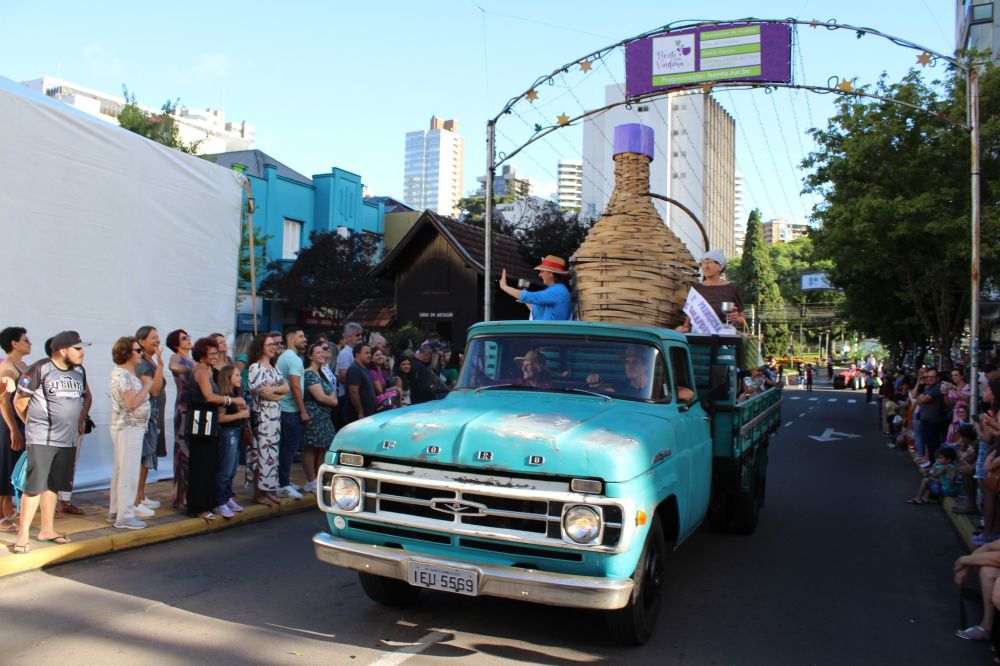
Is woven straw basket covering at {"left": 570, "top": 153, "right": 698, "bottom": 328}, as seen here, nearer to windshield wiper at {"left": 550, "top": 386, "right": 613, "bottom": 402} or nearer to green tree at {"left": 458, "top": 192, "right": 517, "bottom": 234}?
windshield wiper at {"left": 550, "top": 386, "right": 613, "bottom": 402}

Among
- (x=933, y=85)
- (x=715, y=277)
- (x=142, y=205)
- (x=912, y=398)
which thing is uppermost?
(x=933, y=85)

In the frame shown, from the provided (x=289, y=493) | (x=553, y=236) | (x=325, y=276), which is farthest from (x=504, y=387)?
(x=325, y=276)

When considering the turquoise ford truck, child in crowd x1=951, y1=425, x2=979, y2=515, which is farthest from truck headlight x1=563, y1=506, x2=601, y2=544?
child in crowd x1=951, y1=425, x2=979, y2=515

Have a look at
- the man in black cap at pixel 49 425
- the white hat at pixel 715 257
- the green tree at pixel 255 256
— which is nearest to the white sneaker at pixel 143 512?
the man in black cap at pixel 49 425

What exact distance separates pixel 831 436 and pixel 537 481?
19.2 meters

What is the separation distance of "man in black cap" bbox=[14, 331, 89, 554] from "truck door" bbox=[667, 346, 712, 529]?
4.94m

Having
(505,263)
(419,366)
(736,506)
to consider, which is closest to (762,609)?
(736,506)

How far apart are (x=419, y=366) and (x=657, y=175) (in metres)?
71.7

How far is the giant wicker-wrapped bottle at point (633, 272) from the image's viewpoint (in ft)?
26.3

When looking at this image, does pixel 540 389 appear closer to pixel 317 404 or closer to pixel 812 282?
pixel 317 404

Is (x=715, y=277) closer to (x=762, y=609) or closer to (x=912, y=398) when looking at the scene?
(x=762, y=609)

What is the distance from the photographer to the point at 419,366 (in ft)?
35.8

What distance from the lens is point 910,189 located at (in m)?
18.5

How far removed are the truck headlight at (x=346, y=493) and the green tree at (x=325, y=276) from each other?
24.1m
